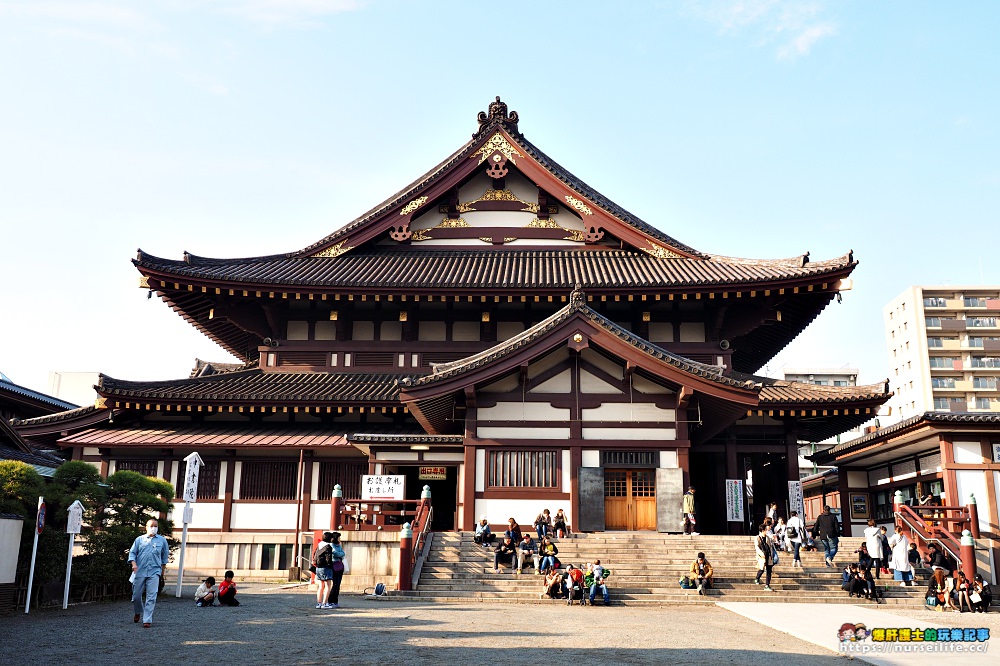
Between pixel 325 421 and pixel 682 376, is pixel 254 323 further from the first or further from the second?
pixel 682 376

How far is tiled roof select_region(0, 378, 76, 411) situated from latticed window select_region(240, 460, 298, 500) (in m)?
24.1

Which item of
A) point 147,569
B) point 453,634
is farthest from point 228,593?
point 453,634

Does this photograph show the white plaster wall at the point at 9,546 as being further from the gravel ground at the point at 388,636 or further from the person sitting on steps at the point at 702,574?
the person sitting on steps at the point at 702,574

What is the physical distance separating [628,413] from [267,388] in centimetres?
1253

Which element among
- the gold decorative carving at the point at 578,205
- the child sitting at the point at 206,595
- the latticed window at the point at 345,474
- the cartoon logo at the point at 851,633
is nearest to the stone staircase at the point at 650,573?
the child sitting at the point at 206,595

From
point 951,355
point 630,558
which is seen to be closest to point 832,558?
point 630,558

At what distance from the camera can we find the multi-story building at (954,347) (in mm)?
95500

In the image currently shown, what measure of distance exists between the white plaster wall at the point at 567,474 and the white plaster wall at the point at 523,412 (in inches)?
41.3

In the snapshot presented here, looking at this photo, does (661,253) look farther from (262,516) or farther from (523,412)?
(262,516)

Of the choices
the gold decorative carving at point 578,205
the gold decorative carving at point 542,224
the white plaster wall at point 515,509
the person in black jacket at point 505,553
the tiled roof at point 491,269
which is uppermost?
the gold decorative carving at point 578,205

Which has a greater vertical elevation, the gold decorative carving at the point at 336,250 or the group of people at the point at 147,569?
the gold decorative carving at the point at 336,250

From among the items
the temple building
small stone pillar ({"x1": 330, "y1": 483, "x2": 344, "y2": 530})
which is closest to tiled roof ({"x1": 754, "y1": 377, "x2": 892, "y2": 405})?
the temple building

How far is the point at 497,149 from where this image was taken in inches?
1340

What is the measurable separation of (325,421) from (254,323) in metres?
5.47
